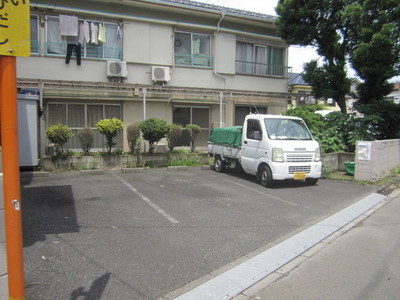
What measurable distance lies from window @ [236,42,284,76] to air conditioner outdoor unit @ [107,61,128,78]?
6001 mm

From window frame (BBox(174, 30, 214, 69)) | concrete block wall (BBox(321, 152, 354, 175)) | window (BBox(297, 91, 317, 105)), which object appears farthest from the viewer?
window (BBox(297, 91, 317, 105))

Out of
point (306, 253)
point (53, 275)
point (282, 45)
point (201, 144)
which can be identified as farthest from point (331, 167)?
point (53, 275)

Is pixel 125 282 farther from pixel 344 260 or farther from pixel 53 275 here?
pixel 344 260

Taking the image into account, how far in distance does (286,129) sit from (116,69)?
7.52 meters

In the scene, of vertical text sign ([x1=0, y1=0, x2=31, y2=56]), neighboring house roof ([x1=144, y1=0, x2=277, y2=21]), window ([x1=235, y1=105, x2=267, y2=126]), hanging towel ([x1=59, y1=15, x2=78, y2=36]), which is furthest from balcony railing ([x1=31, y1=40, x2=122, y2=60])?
vertical text sign ([x1=0, y1=0, x2=31, y2=56])

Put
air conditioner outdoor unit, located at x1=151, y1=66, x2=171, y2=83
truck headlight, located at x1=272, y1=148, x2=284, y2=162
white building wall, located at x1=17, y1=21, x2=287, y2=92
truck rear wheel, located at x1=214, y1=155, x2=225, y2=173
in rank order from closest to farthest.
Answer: truck headlight, located at x1=272, y1=148, x2=284, y2=162
truck rear wheel, located at x1=214, y1=155, x2=225, y2=173
white building wall, located at x1=17, y1=21, x2=287, y2=92
air conditioner outdoor unit, located at x1=151, y1=66, x2=171, y2=83

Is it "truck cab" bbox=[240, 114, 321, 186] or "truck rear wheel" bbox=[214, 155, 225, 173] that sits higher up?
"truck cab" bbox=[240, 114, 321, 186]

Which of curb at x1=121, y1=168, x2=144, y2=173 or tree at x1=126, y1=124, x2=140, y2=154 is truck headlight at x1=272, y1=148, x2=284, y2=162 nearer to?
curb at x1=121, y1=168, x2=144, y2=173

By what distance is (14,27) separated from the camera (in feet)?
8.32

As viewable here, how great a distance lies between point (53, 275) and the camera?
3.90 meters

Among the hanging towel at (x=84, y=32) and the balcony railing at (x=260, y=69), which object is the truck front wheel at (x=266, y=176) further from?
the hanging towel at (x=84, y=32)

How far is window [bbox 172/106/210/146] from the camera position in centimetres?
1552

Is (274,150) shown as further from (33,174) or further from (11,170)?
(11,170)

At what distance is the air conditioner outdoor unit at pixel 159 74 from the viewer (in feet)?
46.7
